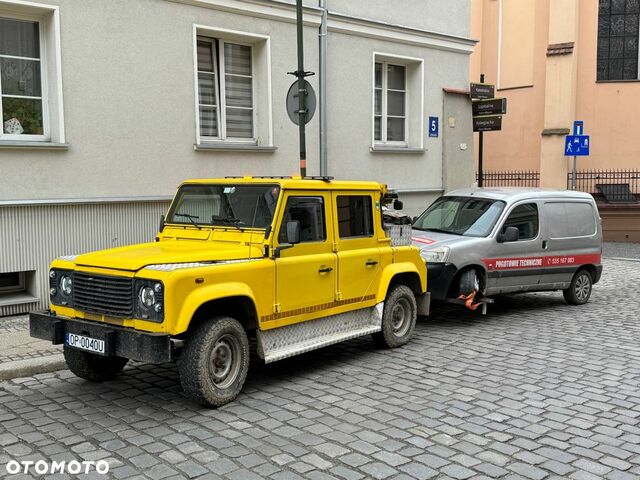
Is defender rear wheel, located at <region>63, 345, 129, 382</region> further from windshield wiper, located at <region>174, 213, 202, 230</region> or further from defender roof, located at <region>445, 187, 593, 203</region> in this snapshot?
defender roof, located at <region>445, 187, 593, 203</region>

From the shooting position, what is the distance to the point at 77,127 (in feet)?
30.6

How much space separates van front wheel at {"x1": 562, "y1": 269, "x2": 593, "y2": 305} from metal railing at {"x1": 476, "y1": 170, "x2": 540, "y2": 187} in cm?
1459

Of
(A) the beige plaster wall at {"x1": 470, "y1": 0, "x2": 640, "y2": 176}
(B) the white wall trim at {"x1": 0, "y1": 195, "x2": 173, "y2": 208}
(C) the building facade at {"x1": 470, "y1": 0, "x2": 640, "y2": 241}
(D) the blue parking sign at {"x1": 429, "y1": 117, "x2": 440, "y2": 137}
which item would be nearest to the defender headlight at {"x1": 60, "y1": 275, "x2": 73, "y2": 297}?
(B) the white wall trim at {"x1": 0, "y1": 195, "x2": 173, "y2": 208}

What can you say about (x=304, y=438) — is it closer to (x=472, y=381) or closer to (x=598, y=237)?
(x=472, y=381)

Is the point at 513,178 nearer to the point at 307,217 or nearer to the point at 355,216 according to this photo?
the point at 355,216

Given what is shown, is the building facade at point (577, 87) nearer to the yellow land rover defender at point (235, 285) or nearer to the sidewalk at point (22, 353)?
the yellow land rover defender at point (235, 285)

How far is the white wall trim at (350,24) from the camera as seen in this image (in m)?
11.0

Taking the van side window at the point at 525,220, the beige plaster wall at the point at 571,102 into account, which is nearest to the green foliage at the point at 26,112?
the van side window at the point at 525,220

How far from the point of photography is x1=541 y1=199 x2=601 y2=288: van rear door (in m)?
10.2

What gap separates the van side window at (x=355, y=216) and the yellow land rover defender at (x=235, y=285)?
1cm

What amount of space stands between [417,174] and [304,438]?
1040 cm

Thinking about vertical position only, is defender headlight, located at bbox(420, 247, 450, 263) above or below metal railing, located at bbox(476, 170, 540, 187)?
below

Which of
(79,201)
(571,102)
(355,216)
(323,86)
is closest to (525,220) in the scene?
(355,216)

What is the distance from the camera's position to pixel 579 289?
10758 mm
